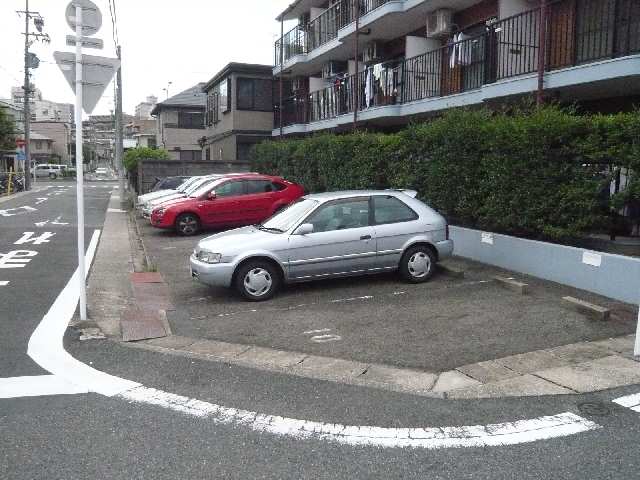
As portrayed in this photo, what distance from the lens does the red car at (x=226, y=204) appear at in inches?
583

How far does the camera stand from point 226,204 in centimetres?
1517

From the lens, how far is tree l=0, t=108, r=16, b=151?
38.1m

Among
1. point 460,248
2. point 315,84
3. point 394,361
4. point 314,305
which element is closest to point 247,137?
point 315,84

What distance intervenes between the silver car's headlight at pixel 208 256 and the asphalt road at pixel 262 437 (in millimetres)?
2404

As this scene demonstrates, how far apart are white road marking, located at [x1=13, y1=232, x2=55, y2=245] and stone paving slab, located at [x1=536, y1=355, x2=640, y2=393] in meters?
12.3

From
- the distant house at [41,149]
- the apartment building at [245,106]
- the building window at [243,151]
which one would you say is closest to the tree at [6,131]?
the apartment building at [245,106]

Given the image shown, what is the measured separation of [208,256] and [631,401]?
523cm

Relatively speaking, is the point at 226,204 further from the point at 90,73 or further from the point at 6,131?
the point at 6,131

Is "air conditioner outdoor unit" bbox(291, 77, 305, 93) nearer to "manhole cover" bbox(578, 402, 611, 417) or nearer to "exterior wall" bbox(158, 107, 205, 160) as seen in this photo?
"exterior wall" bbox(158, 107, 205, 160)

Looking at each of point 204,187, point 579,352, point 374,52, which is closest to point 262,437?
point 579,352

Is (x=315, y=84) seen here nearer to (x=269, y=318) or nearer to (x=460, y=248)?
(x=460, y=248)

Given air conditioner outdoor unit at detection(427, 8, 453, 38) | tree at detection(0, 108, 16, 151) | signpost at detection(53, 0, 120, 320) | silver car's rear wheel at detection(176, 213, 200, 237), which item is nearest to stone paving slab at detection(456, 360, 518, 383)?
signpost at detection(53, 0, 120, 320)

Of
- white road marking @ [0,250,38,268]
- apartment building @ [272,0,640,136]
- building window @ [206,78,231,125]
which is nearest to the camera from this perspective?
white road marking @ [0,250,38,268]

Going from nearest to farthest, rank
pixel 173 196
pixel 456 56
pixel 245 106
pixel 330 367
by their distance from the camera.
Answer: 1. pixel 330 367
2. pixel 456 56
3. pixel 173 196
4. pixel 245 106
